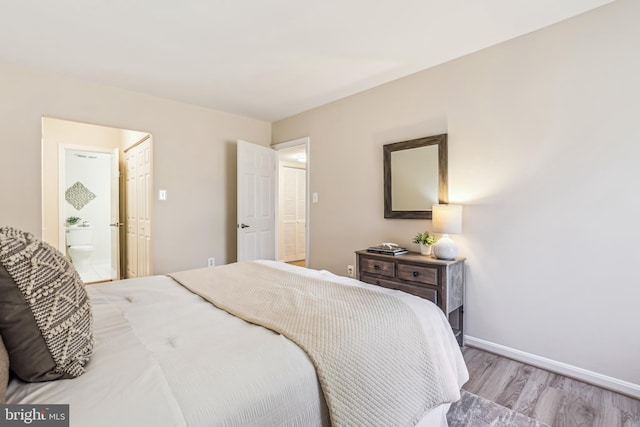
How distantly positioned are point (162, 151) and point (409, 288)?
3139mm

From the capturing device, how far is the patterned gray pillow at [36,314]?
78 centimetres

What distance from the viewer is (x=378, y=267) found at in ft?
9.09

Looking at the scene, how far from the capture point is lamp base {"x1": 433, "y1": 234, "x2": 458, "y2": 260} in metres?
2.47

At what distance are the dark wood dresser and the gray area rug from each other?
66cm

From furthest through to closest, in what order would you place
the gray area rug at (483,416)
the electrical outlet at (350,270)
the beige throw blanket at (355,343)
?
the electrical outlet at (350,270), the gray area rug at (483,416), the beige throw blanket at (355,343)

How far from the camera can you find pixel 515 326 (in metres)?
2.36

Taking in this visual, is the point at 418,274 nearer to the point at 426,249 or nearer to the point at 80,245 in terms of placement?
the point at 426,249

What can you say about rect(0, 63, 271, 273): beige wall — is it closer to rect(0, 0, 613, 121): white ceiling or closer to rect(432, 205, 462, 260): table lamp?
rect(0, 0, 613, 121): white ceiling

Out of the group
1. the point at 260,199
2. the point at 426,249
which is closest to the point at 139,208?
the point at 260,199

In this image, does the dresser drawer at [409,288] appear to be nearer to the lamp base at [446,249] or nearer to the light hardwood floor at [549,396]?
the lamp base at [446,249]

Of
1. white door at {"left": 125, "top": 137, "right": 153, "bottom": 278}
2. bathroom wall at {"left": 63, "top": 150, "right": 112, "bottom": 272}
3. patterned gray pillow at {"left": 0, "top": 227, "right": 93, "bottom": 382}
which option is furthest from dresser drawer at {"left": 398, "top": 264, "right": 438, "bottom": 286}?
bathroom wall at {"left": 63, "top": 150, "right": 112, "bottom": 272}

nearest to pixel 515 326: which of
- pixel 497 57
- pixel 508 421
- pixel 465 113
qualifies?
pixel 508 421

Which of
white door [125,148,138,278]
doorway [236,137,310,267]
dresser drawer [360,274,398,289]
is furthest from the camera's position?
white door [125,148,138,278]

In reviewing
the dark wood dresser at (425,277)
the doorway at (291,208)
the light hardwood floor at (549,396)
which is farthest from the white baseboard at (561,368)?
the doorway at (291,208)
